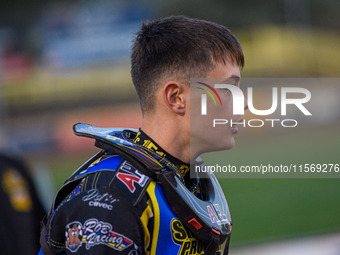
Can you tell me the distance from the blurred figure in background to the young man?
87cm

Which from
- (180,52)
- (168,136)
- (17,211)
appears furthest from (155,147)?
(17,211)

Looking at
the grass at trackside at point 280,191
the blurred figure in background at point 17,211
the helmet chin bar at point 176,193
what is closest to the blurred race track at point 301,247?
the grass at trackside at point 280,191

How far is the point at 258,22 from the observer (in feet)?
68.8

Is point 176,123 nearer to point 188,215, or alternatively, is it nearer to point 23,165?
point 188,215

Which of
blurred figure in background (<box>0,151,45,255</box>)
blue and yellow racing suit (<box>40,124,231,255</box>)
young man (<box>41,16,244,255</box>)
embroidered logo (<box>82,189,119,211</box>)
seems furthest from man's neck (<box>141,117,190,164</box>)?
blurred figure in background (<box>0,151,45,255</box>)

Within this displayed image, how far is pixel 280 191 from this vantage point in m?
10.8

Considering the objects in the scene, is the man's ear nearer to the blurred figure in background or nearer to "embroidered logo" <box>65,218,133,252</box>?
"embroidered logo" <box>65,218,133,252</box>

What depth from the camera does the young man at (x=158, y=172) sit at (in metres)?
1.94

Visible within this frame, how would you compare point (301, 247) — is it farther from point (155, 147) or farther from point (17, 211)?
point (155, 147)

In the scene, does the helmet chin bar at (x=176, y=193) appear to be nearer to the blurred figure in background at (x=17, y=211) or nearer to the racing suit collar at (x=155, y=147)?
the racing suit collar at (x=155, y=147)

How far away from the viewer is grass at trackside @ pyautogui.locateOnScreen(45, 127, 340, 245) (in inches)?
330

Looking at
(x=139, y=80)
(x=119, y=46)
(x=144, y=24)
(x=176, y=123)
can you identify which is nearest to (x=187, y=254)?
(x=176, y=123)

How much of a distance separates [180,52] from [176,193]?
0.62 metres

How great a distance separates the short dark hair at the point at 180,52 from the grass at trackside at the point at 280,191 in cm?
538
